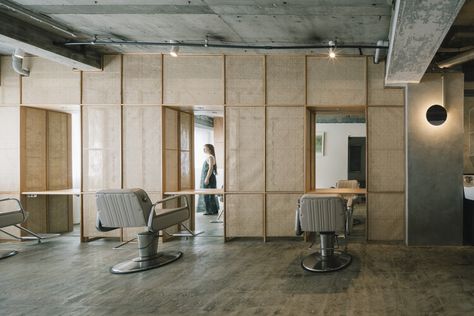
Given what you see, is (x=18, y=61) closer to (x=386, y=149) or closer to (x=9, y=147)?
(x=9, y=147)

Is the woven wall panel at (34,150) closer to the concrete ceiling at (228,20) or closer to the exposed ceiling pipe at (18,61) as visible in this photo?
the exposed ceiling pipe at (18,61)

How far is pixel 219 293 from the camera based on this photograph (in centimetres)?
334

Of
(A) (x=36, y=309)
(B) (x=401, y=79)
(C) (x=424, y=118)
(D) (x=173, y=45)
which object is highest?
(D) (x=173, y=45)

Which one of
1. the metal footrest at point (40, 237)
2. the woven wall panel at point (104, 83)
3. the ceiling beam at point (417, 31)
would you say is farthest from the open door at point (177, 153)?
the ceiling beam at point (417, 31)

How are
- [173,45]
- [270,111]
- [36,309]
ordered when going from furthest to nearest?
1. [270,111]
2. [173,45]
3. [36,309]

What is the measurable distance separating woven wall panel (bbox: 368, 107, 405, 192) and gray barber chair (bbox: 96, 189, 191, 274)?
10.7 ft

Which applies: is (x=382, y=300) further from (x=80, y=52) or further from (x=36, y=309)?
(x=80, y=52)

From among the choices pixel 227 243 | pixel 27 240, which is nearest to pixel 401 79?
pixel 227 243

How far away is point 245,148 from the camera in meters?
5.44

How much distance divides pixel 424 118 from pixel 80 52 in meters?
5.25

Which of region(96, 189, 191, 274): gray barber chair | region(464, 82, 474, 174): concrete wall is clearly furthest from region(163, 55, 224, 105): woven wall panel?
region(464, 82, 474, 174): concrete wall

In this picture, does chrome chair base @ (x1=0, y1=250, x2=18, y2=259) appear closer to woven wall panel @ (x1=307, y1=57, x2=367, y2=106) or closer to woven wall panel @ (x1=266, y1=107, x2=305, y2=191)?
woven wall panel @ (x1=266, y1=107, x2=305, y2=191)

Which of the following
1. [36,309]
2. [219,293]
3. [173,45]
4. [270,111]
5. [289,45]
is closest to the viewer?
[36,309]

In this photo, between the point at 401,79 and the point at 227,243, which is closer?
the point at 401,79
